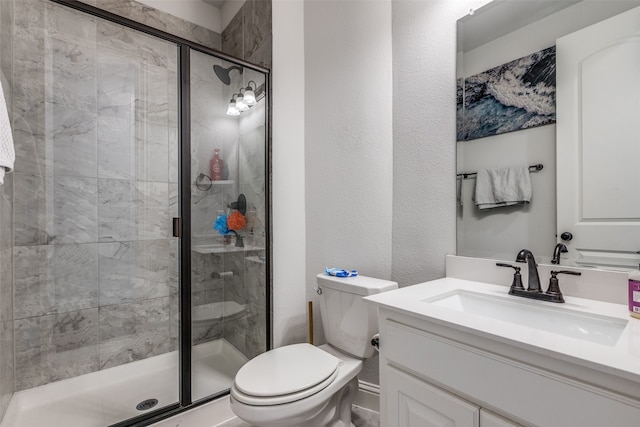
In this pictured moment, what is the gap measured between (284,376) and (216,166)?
1.17 m

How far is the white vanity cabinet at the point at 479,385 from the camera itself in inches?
23.9

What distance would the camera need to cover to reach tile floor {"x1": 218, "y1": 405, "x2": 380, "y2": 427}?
5.06 feet

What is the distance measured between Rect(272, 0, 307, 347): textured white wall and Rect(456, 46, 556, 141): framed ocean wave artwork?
3.29ft

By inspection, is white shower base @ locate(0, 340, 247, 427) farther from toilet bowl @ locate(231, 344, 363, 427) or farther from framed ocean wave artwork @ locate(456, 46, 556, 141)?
framed ocean wave artwork @ locate(456, 46, 556, 141)

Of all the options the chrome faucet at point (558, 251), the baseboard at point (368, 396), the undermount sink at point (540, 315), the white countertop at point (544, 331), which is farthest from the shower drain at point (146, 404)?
the chrome faucet at point (558, 251)

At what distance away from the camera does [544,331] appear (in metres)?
0.80

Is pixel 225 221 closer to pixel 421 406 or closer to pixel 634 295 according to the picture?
pixel 421 406

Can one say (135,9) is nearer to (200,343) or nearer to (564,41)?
(200,343)

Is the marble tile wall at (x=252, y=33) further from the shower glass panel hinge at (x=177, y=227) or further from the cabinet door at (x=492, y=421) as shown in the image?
the cabinet door at (x=492, y=421)

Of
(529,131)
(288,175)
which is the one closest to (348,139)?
(288,175)

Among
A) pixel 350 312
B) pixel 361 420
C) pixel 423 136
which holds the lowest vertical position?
pixel 361 420

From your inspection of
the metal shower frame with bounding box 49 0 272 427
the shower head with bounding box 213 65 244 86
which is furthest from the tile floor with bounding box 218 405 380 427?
the shower head with bounding box 213 65 244 86

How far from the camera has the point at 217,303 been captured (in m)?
1.81

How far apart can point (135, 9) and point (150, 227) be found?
1520 mm
